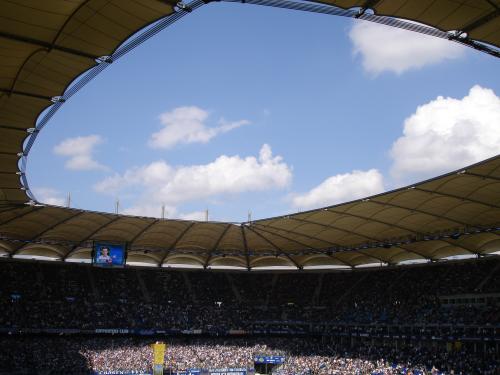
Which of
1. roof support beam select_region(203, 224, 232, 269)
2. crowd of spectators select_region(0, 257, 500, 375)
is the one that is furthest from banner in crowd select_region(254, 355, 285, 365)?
roof support beam select_region(203, 224, 232, 269)

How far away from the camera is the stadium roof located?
15.4 metres

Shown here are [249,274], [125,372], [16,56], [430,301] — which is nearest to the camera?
[16,56]

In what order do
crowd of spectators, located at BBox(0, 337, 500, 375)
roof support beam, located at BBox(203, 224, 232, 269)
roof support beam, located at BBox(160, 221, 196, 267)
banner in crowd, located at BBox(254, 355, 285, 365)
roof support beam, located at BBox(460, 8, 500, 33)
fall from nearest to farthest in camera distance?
roof support beam, located at BBox(460, 8, 500, 33) → crowd of spectators, located at BBox(0, 337, 500, 375) → roof support beam, located at BBox(160, 221, 196, 267) → roof support beam, located at BBox(203, 224, 232, 269) → banner in crowd, located at BBox(254, 355, 285, 365)

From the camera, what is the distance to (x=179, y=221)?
43188 mm

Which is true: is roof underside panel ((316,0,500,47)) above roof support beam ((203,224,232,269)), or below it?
above

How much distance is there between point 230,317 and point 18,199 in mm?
28326

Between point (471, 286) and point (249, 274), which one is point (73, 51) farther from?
point (249, 274)

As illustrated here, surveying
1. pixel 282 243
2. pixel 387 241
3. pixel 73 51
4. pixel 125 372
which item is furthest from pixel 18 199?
pixel 387 241

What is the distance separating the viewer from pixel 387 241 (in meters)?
43.9

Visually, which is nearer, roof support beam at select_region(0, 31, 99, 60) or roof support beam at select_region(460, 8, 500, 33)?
roof support beam at select_region(460, 8, 500, 33)

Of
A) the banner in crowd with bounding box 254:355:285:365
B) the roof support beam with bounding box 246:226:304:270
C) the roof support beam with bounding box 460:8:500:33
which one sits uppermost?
the roof support beam with bounding box 460:8:500:33

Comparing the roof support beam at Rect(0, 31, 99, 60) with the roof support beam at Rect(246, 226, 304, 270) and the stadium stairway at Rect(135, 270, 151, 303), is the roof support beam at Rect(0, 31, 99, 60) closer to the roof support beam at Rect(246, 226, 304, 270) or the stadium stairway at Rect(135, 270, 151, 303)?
the roof support beam at Rect(246, 226, 304, 270)

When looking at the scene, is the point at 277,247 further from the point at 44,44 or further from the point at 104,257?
the point at 44,44

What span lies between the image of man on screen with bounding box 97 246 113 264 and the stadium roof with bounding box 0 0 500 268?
1825 millimetres
